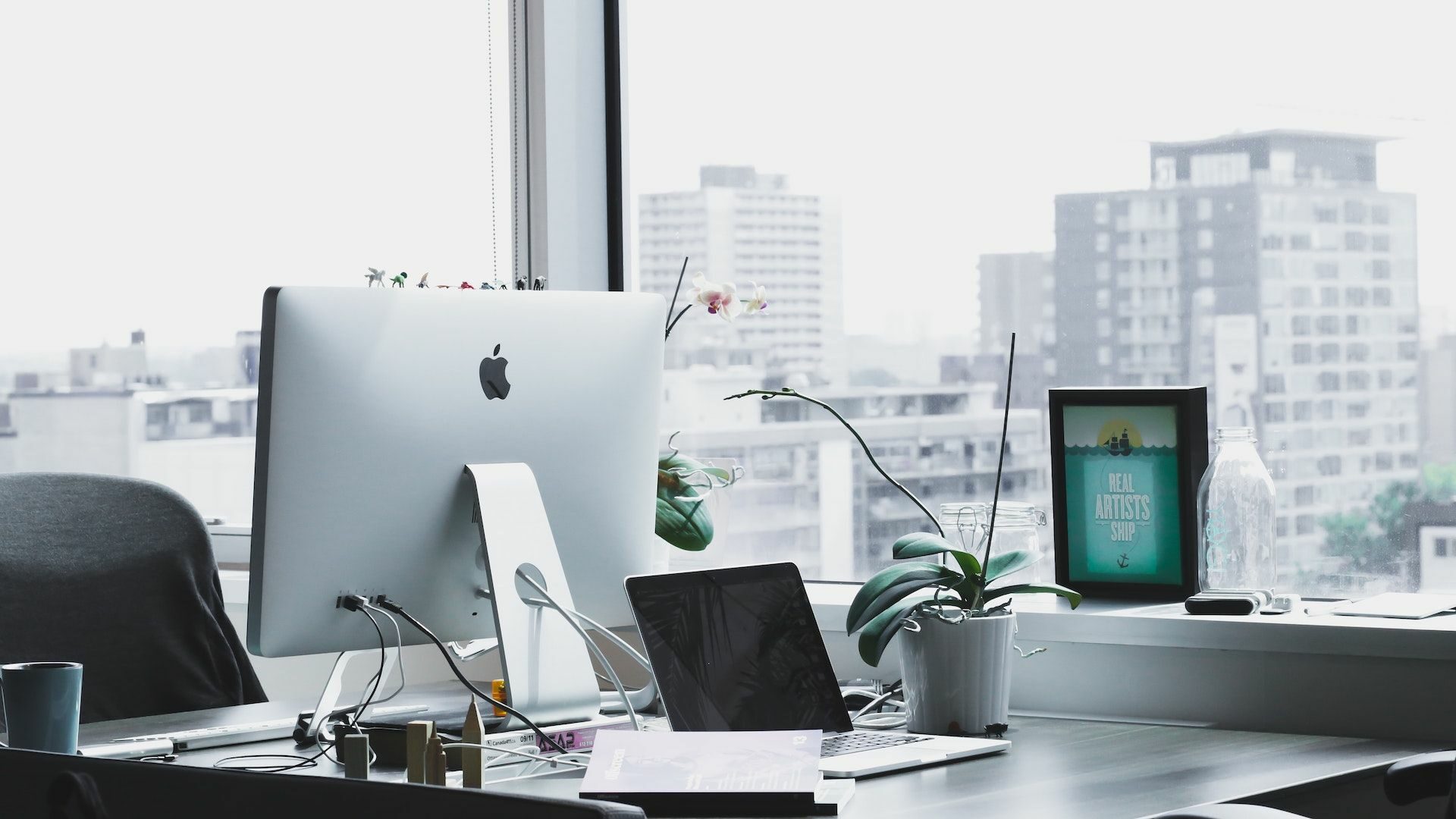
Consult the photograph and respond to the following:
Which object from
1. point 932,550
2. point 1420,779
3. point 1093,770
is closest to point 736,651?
point 932,550

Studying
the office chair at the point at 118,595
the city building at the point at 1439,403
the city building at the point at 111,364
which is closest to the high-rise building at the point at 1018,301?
the city building at the point at 1439,403

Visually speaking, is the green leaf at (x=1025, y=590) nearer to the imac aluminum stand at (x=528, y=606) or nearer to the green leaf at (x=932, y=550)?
the green leaf at (x=932, y=550)

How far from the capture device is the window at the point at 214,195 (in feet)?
10.00

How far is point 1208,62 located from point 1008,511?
0.79 m

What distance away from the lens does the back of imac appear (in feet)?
5.48

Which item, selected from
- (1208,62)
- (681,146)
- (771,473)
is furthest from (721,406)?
(1208,62)

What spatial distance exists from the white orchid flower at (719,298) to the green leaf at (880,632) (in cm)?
61

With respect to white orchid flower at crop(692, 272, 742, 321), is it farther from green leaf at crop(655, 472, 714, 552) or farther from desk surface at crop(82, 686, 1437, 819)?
desk surface at crop(82, 686, 1437, 819)

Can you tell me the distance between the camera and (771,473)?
2830mm

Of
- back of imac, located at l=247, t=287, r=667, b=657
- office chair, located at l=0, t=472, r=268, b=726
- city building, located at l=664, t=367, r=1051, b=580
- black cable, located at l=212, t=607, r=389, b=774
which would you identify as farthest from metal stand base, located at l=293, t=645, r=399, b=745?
city building, located at l=664, t=367, r=1051, b=580

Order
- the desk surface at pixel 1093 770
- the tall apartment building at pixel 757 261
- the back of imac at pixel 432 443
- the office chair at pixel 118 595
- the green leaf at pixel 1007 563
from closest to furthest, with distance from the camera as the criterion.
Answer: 1. the desk surface at pixel 1093 770
2. the back of imac at pixel 432 443
3. the green leaf at pixel 1007 563
4. the office chair at pixel 118 595
5. the tall apartment building at pixel 757 261

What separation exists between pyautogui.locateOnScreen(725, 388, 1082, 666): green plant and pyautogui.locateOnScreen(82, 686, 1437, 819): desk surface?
0.18m

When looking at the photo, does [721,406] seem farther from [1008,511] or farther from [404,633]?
[404,633]

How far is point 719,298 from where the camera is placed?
7.57 ft
